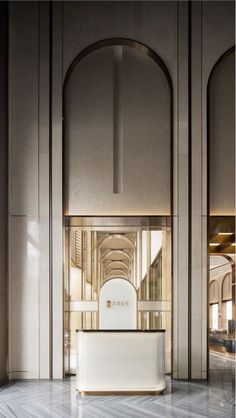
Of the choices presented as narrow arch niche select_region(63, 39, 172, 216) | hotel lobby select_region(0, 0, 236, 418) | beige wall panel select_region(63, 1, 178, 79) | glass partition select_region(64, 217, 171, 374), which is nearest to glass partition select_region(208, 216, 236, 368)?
hotel lobby select_region(0, 0, 236, 418)

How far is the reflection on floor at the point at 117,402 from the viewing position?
6281 millimetres

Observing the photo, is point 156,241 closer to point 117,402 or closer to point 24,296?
point 24,296

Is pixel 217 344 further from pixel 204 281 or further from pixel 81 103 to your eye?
pixel 81 103

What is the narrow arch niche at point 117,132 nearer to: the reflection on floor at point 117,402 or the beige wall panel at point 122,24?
the beige wall panel at point 122,24

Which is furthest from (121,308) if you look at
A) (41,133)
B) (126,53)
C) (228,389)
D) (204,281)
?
(126,53)

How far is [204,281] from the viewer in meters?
8.45

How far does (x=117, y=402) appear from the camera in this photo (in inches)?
270

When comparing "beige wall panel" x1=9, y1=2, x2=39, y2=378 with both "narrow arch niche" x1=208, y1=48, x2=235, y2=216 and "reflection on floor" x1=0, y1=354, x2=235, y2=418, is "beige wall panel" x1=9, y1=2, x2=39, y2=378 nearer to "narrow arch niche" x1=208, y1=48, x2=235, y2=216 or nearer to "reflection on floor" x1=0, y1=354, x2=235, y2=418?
"reflection on floor" x1=0, y1=354, x2=235, y2=418

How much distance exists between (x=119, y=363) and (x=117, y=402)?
1.72 ft

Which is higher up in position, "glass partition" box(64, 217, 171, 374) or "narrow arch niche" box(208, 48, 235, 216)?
"narrow arch niche" box(208, 48, 235, 216)

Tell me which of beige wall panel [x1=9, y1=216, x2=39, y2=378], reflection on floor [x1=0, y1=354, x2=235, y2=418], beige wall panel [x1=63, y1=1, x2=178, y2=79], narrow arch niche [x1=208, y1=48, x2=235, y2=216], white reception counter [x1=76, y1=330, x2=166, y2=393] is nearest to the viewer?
reflection on floor [x1=0, y1=354, x2=235, y2=418]

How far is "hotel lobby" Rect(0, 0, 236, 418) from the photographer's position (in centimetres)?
846

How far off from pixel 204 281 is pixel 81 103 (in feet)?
10.9

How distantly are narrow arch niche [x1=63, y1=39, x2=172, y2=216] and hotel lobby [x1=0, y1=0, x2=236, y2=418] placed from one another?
0.02 meters
